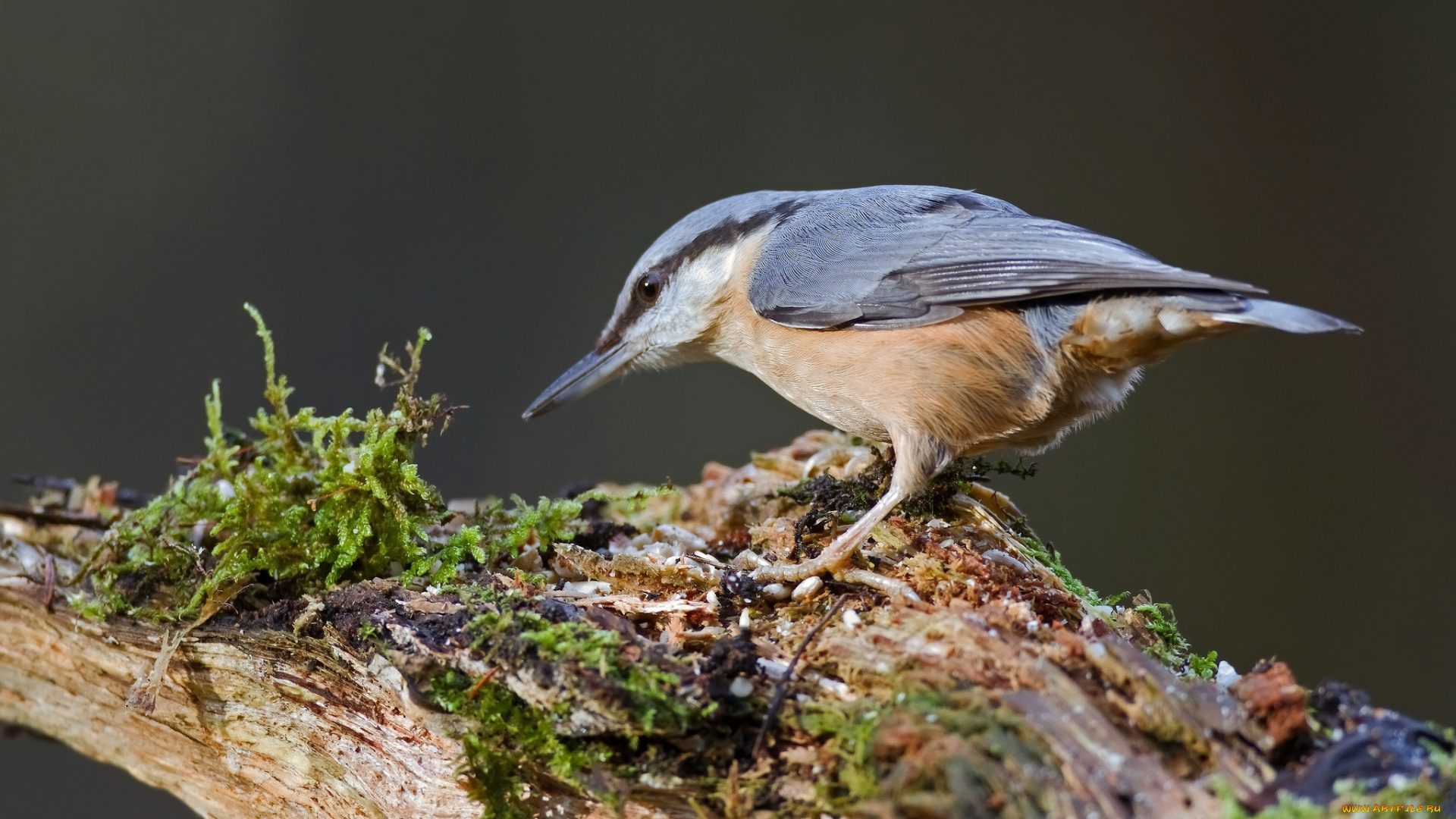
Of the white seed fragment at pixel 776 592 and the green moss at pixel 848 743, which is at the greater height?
the white seed fragment at pixel 776 592

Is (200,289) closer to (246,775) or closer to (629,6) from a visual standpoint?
(629,6)

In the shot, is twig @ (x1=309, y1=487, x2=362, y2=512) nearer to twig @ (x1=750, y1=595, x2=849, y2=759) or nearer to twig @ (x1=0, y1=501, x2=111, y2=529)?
twig @ (x1=0, y1=501, x2=111, y2=529)

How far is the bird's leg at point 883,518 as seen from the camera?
2.09 meters

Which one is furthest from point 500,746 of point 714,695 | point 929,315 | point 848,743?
point 929,315

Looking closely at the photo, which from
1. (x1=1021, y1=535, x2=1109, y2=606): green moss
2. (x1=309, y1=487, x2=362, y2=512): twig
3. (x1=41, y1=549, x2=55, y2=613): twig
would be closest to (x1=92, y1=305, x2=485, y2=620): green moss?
(x1=309, y1=487, x2=362, y2=512): twig

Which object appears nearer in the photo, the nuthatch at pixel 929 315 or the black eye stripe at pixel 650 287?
the nuthatch at pixel 929 315

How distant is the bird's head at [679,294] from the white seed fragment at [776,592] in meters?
1.04

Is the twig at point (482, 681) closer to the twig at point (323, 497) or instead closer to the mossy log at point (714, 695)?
the mossy log at point (714, 695)

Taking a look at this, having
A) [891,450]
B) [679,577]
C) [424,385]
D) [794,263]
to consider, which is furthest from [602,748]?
[424,385]

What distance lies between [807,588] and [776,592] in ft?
0.26

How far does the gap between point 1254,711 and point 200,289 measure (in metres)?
5.80

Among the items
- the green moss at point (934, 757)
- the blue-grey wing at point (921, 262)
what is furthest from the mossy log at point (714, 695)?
the blue-grey wing at point (921, 262)

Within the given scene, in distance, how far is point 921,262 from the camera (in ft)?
8.21

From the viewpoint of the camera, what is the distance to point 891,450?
2.69 m
